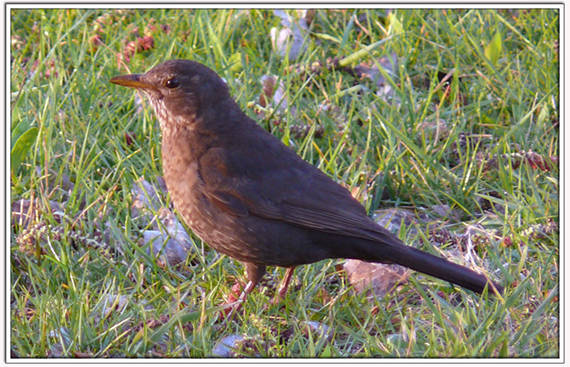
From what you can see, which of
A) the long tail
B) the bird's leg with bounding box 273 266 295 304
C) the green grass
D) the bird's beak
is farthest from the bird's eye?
the long tail

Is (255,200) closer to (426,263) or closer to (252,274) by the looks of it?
(252,274)

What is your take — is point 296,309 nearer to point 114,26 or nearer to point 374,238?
point 374,238

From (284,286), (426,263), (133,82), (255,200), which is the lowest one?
(284,286)

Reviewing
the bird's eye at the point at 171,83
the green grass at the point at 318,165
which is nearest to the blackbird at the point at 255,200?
the bird's eye at the point at 171,83

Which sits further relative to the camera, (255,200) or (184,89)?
(184,89)

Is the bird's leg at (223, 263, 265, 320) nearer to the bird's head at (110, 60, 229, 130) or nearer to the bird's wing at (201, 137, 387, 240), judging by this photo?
the bird's wing at (201, 137, 387, 240)

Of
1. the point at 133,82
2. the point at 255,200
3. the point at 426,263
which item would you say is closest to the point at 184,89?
the point at 133,82

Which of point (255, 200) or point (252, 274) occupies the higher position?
point (255, 200)

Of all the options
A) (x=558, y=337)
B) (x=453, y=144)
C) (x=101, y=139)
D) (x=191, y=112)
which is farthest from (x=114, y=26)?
(x=558, y=337)
